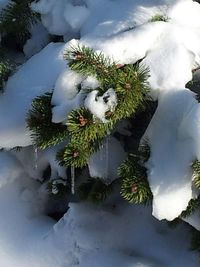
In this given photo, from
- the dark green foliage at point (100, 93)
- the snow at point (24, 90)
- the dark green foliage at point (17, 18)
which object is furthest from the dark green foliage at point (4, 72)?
the dark green foliage at point (100, 93)

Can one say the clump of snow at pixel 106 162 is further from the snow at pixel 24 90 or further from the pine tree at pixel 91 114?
the snow at pixel 24 90

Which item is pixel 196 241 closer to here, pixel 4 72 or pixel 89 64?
pixel 89 64

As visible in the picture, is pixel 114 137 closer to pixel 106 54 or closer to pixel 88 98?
pixel 106 54

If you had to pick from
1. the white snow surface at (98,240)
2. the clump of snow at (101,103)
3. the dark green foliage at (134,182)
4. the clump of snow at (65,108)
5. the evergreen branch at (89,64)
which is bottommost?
the white snow surface at (98,240)

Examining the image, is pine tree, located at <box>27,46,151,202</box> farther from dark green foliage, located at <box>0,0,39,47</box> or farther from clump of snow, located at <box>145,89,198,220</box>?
dark green foliage, located at <box>0,0,39,47</box>

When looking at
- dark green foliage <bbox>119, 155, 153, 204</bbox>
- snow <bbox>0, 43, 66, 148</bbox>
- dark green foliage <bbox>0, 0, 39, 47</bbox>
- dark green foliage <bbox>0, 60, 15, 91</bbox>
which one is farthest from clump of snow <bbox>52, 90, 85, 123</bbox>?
dark green foliage <bbox>0, 0, 39, 47</bbox>

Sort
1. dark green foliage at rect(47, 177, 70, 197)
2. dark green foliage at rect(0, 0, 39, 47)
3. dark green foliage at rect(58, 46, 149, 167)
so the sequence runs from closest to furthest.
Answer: dark green foliage at rect(58, 46, 149, 167) < dark green foliage at rect(47, 177, 70, 197) < dark green foliage at rect(0, 0, 39, 47)
